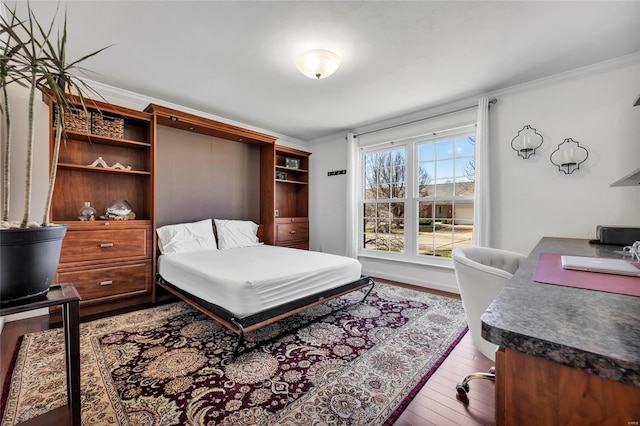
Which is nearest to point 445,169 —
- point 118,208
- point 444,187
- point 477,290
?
point 444,187

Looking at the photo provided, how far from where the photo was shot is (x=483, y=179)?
3.16 metres

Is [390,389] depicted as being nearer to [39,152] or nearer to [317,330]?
[317,330]

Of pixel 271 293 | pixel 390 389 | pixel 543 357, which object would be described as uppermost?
pixel 543 357

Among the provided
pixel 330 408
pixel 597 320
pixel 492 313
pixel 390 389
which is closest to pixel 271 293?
pixel 330 408

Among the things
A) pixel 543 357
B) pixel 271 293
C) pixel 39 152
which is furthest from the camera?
pixel 39 152

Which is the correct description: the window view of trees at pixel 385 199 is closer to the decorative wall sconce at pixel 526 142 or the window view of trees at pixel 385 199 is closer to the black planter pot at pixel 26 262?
the decorative wall sconce at pixel 526 142

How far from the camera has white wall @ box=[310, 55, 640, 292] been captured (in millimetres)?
2482

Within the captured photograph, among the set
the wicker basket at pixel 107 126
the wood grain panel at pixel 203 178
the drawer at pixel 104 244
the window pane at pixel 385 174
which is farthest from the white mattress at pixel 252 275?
the window pane at pixel 385 174

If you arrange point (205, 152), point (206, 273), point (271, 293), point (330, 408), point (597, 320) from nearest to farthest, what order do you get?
1. point (597, 320)
2. point (330, 408)
3. point (271, 293)
4. point (206, 273)
5. point (205, 152)

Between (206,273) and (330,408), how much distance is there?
144 centimetres

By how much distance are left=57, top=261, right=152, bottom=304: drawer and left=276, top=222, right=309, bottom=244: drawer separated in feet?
6.50

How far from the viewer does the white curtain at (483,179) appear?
10.2ft

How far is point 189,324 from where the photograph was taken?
2516 millimetres

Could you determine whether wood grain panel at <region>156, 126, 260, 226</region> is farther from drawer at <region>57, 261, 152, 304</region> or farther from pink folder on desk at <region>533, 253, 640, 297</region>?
pink folder on desk at <region>533, 253, 640, 297</region>
